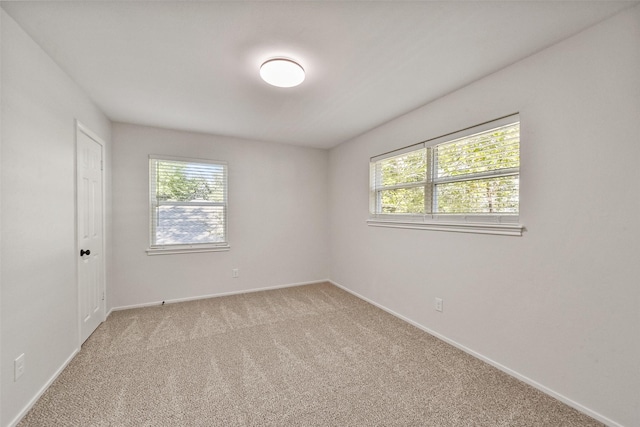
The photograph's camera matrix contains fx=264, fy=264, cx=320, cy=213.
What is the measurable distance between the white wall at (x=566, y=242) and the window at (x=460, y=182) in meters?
0.11

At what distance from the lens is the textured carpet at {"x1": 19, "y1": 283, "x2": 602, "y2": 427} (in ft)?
5.47

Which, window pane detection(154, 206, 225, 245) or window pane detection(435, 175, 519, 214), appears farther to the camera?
window pane detection(154, 206, 225, 245)

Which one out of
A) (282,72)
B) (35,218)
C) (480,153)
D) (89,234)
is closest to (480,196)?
(480,153)

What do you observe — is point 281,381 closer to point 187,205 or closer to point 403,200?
point 403,200

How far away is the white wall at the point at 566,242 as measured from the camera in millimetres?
1557

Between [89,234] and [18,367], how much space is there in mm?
1389

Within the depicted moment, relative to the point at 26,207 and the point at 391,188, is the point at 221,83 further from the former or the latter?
the point at 391,188

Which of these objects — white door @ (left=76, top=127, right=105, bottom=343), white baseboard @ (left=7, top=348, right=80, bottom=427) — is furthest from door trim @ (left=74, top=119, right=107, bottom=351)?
white baseboard @ (left=7, top=348, right=80, bottom=427)

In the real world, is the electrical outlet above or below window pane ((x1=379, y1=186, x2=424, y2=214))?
below

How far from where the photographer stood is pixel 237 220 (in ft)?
13.6

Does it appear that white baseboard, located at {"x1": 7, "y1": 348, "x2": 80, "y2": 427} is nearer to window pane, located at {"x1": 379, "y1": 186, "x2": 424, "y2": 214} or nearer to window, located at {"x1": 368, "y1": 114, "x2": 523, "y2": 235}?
window, located at {"x1": 368, "y1": 114, "x2": 523, "y2": 235}

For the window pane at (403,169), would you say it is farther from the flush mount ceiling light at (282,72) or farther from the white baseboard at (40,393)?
the white baseboard at (40,393)

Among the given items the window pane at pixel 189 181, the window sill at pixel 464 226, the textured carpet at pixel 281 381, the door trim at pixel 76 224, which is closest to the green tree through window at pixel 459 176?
the window sill at pixel 464 226

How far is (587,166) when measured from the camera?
1.71m
